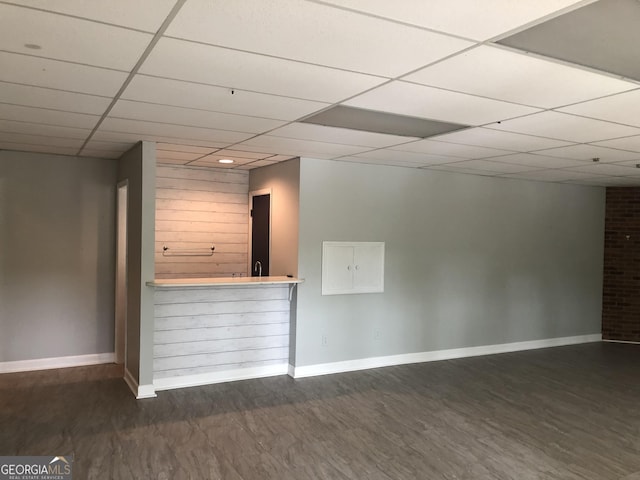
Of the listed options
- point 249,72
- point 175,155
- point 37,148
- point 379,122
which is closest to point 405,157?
point 379,122

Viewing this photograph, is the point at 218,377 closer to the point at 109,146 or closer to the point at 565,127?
the point at 109,146

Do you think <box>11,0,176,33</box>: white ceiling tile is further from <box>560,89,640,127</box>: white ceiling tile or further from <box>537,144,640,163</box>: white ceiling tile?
<box>537,144,640,163</box>: white ceiling tile

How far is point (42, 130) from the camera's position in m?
3.92

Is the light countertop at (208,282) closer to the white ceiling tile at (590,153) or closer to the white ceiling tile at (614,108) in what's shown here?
the white ceiling tile at (590,153)

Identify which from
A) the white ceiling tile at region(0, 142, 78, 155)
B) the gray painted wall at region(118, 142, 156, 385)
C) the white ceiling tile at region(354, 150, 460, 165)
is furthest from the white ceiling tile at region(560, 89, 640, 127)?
the white ceiling tile at region(0, 142, 78, 155)

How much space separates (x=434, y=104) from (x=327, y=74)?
0.81 meters

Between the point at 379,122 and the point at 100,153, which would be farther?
the point at 100,153

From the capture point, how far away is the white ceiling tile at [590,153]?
4.19 m

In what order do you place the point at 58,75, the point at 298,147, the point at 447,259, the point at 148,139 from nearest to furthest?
the point at 58,75 < the point at 148,139 < the point at 298,147 < the point at 447,259

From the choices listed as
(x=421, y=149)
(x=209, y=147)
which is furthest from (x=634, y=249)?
(x=209, y=147)

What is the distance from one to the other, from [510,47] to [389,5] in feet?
2.17

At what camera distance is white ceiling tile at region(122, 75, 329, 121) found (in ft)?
8.61

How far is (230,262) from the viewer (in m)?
6.36

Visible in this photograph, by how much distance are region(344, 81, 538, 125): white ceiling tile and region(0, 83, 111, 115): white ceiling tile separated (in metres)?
1.58
